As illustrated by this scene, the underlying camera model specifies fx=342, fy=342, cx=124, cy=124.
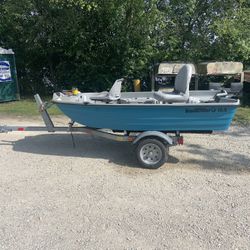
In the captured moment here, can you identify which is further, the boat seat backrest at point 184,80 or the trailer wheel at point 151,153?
the boat seat backrest at point 184,80

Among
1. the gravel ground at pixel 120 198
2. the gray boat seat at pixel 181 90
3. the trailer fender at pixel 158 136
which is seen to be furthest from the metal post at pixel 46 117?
the gray boat seat at pixel 181 90

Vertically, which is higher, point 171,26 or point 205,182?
point 171,26

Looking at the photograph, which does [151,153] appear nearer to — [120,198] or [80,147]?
[120,198]

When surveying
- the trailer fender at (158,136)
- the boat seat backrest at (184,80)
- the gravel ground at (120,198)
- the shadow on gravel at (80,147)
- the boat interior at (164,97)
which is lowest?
the gravel ground at (120,198)

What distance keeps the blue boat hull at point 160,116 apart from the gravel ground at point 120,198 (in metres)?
0.66

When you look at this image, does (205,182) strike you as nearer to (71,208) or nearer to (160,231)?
(160,231)

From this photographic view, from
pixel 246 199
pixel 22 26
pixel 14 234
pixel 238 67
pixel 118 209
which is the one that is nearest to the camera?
pixel 14 234

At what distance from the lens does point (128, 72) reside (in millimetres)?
13133

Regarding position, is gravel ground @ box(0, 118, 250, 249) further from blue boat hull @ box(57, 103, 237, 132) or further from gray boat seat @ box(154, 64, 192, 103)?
gray boat seat @ box(154, 64, 192, 103)

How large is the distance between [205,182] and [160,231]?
1522 mm

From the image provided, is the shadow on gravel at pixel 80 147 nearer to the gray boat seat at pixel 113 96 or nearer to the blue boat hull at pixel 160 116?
the blue boat hull at pixel 160 116

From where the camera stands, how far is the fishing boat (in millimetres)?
5172

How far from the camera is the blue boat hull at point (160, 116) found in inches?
204

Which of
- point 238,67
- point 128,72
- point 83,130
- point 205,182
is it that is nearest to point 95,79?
point 128,72
